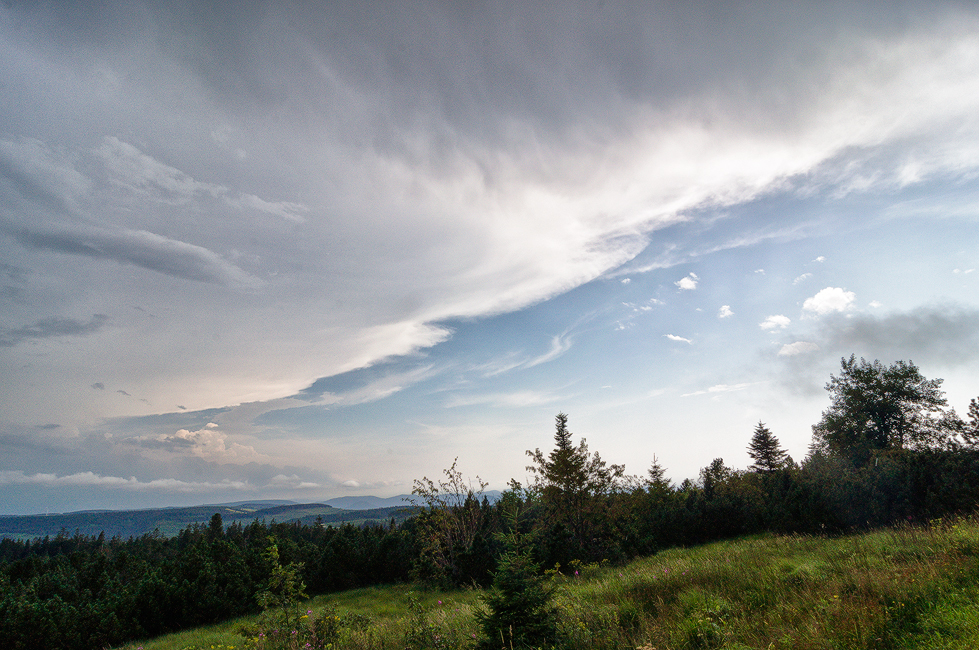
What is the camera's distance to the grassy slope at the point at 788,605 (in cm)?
571

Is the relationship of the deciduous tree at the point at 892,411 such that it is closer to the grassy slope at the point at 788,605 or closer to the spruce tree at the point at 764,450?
the spruce tree at the point at 764,450

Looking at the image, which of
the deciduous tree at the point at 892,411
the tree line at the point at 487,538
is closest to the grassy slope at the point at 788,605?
the tree line at the point at 487,538

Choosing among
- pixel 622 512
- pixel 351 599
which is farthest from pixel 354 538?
pixel 622 512

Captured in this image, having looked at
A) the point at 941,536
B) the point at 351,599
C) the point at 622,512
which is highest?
the point at 941,536

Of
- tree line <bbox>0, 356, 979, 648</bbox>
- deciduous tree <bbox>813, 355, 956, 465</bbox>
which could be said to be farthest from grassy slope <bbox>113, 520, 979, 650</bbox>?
deciduous tree <bbox>813, 355, 956, 465</bbox>

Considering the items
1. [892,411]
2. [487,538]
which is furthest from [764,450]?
[487,538]

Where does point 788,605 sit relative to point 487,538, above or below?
above

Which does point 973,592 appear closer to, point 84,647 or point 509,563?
point 509,563

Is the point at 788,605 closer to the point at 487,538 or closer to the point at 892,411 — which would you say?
the point at 487,538

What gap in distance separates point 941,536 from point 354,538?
34.3 m

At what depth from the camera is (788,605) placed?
7.01 m

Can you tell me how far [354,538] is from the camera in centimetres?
3341

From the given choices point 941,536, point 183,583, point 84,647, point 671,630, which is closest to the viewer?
point 671,630

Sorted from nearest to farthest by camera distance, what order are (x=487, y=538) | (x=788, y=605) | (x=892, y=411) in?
(x=788, y=605)
(x=487, y=538)
(x=892, y=411)
